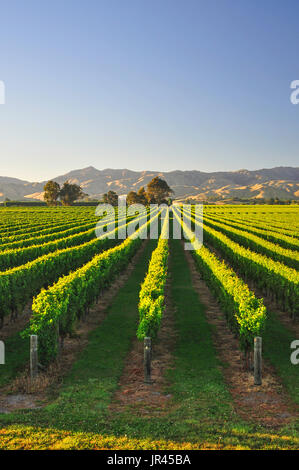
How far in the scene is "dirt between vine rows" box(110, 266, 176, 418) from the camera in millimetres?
8875

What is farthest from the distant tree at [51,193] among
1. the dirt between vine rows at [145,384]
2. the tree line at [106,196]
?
the dirt between vine rows at [145,384]

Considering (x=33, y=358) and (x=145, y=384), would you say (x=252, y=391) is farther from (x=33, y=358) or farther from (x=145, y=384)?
(x=33, y=358)

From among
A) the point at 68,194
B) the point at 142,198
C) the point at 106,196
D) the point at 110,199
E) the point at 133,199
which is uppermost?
the point at 68,194

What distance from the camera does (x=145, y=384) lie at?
10062 mm

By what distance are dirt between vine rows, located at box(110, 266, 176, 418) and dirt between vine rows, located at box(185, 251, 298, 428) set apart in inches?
64.6

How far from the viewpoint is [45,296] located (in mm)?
12016

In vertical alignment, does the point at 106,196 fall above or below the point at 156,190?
below

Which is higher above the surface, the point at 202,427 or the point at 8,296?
the point at 8,296

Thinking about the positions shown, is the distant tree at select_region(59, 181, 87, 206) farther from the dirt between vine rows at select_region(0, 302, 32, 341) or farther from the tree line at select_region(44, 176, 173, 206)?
the dirt between vine rows at select_region(0, 302, 32, 341)

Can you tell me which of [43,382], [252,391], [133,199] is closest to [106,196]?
[133,199]

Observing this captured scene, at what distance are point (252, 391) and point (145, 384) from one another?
2.73 metres
